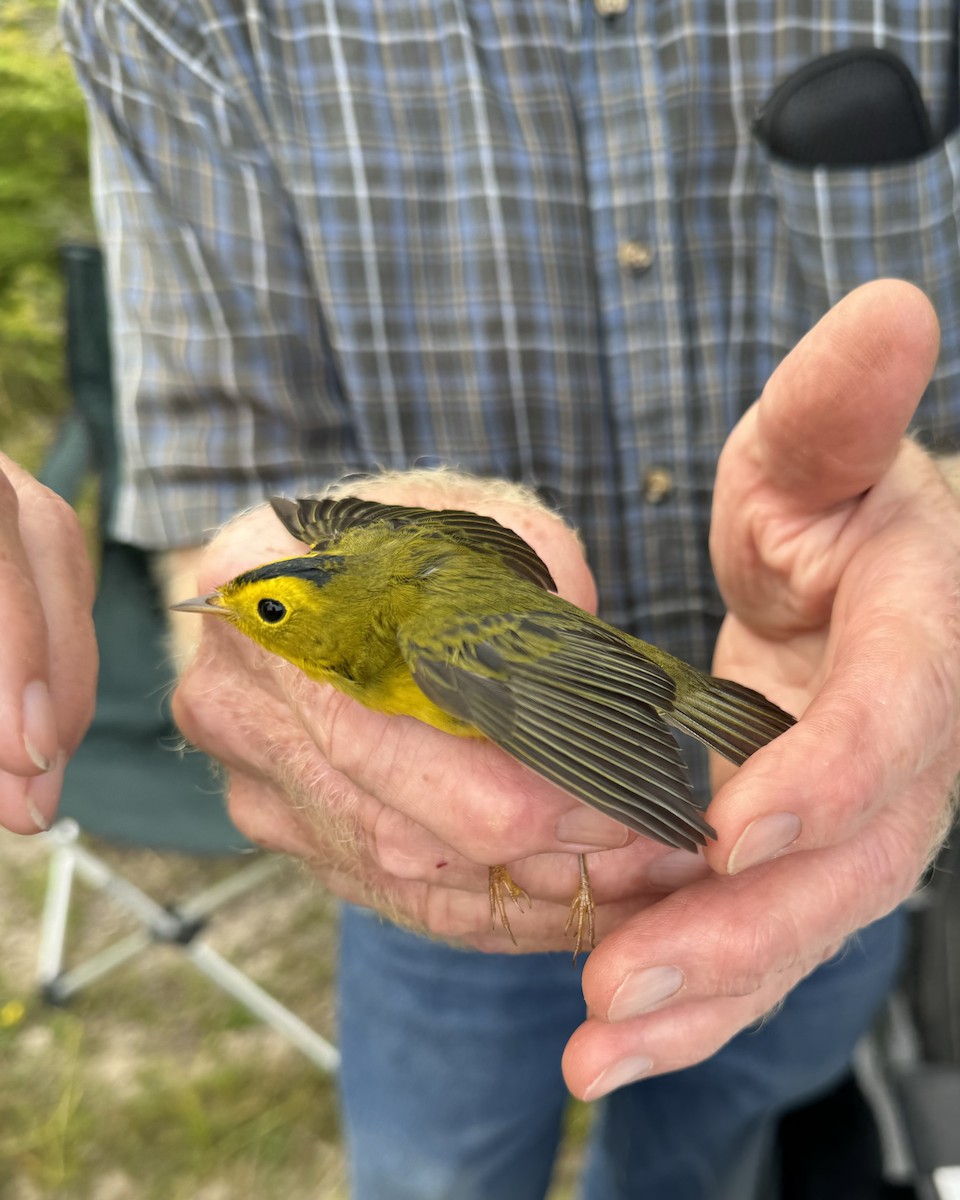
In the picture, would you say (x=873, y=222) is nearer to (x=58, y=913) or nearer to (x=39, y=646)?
(x=39, y=646)

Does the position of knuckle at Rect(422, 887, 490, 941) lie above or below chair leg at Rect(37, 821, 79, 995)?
above

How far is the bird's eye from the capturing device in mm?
1548

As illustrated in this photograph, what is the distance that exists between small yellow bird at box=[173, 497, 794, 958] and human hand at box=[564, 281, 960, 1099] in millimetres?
130

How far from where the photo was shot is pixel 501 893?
154 cm

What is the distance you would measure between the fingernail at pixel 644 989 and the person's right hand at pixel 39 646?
690 mm

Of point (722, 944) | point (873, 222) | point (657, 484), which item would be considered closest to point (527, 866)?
point (722, 944)

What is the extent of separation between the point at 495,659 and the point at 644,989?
445 millimetres

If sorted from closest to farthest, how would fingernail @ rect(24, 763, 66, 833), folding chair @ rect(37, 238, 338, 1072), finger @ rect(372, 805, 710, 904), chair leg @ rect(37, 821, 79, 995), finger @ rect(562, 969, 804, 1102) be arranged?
fingernail @ rect(24, 763, 66, 833) → finger @ rect(562, 969, 804, 1102) → finger @ rect(372, 805, 710, 904) → folding chair @ rect(37, 238, 338, 1072) → chair leg @ rect(37, 821, 79, 995)

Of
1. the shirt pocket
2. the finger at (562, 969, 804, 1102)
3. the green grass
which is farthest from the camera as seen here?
the green grass

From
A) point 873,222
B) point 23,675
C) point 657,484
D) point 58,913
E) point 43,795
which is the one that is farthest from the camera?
point 58,913

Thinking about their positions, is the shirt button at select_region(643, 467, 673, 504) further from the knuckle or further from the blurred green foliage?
the blurred green foliage

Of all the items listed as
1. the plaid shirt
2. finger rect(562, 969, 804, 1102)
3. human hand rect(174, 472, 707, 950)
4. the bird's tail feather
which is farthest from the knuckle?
the plaid shirt

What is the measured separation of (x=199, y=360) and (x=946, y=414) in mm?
1566

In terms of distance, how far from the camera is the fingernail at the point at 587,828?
4.20ft
